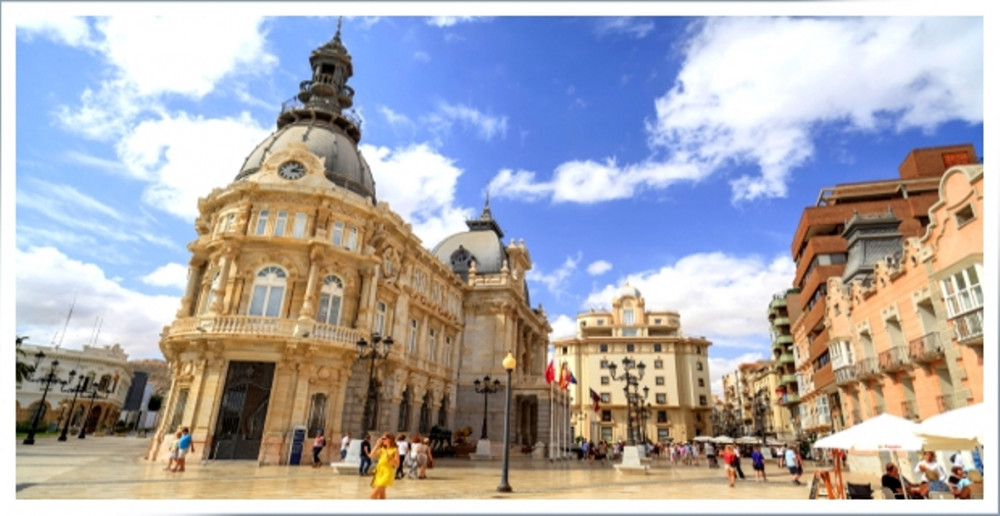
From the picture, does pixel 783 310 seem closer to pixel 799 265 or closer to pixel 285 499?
pixel 799 265

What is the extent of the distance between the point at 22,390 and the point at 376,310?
5594cm

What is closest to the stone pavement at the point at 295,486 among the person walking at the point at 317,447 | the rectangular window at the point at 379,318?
the person walking at the point at 317,447

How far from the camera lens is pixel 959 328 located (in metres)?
16.3

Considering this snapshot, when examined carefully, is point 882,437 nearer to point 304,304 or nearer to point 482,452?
point 304,304

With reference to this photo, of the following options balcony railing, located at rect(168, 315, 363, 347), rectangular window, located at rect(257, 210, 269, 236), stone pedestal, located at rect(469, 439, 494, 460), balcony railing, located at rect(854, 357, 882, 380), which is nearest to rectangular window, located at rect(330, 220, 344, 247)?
rectangular window, located at rect(257, 210, 269, 236)

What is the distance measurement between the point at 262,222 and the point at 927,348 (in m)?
28.3

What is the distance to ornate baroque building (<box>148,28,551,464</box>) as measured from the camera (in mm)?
22984

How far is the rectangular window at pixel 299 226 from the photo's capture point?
2570 centimetres

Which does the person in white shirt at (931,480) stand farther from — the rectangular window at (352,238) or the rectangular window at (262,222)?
the rectangular window at (262,222)

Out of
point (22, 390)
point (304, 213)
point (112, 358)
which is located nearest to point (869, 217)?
point (304, 213)

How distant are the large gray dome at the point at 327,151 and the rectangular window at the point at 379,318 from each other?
6796 millimetres

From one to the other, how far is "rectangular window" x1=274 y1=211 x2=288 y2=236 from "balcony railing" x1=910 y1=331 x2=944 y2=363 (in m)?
27.2

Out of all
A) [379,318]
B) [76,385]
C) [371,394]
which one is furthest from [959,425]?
[76,385]

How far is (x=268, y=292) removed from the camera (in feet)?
81.7
